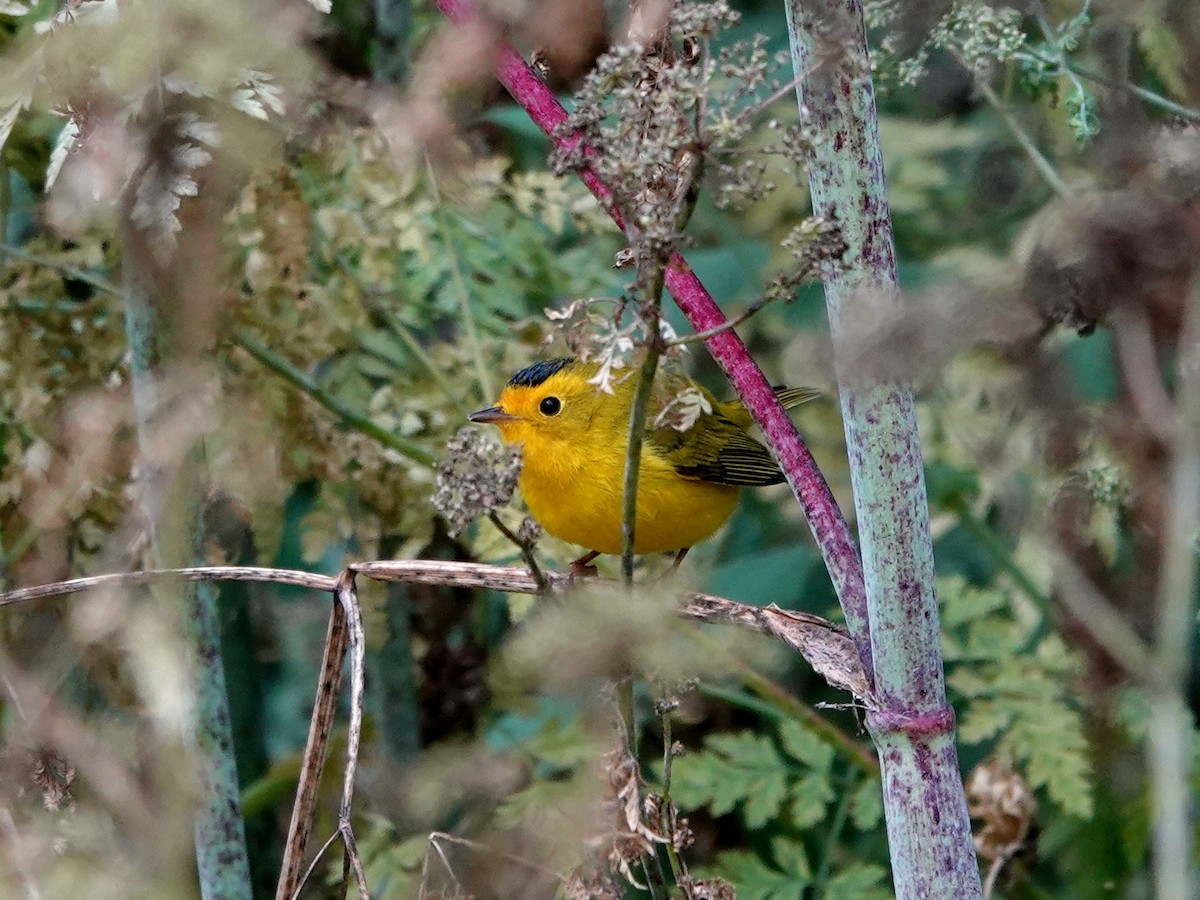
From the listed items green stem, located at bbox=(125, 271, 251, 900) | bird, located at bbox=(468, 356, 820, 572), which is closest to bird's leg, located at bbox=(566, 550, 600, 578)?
bird, located at bbox=(468, 356, 820, 572)

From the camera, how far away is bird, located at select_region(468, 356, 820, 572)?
9.66ft

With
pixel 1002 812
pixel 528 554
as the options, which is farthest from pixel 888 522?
pixel 1002 812

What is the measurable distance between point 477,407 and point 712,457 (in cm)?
58

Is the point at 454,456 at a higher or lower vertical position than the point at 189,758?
higher

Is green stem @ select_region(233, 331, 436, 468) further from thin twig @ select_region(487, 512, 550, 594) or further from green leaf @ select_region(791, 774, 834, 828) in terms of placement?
thin twig @ select_region(487, 512, 550, 594)

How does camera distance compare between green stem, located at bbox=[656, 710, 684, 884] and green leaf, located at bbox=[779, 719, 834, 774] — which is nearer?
green stem, located at bbox=[656, 710, 684, 884]

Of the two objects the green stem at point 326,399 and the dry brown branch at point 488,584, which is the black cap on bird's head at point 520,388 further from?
the dry brown branch at point 488,584

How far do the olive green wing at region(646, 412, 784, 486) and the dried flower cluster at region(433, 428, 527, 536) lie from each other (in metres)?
1.91

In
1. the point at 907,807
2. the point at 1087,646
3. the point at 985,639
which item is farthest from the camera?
the point at 985,639

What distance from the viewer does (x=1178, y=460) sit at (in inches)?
43.4

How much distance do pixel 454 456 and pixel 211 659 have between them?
780mm

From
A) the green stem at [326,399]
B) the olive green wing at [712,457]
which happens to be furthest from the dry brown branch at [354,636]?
the olive green wing at [712,457]

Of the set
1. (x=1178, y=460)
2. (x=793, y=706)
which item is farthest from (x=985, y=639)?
(x=1178, y=460)

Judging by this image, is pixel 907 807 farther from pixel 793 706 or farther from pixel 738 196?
pixel 793 706
